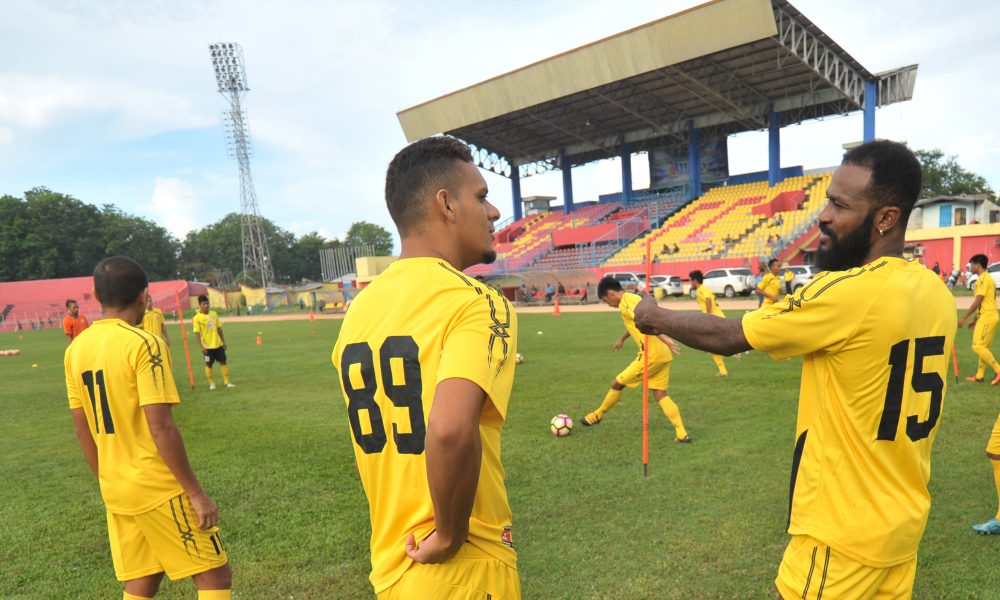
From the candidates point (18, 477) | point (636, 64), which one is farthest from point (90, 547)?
point (636, 64)

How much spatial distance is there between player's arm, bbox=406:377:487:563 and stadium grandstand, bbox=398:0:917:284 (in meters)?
30.6

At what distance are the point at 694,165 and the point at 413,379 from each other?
148 ft

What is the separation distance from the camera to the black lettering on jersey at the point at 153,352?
9.18ft

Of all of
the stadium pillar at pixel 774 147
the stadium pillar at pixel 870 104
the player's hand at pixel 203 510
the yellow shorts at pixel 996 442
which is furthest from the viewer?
the stadium pillar at pixel 774 147

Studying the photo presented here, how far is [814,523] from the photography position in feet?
6.91

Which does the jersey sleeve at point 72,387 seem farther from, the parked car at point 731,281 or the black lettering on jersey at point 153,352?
the parked car at point 731,281

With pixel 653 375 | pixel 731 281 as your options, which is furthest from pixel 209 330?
pixel 731 281

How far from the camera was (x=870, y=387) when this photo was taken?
2.01 meters

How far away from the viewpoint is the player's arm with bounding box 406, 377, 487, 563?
53.0 inches

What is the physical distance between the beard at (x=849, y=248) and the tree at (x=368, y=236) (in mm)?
112132

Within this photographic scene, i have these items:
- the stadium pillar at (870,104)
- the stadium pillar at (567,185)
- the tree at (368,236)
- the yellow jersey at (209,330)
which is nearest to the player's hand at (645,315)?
the yellow jersey at (209,330)

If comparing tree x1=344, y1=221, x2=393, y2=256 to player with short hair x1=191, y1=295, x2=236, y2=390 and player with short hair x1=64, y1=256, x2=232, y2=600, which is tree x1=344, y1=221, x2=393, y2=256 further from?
player with short hair x1=64, y1=256, x2=232, y2=600

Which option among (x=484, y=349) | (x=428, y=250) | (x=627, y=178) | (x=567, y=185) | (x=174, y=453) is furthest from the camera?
(x=567, y=185)

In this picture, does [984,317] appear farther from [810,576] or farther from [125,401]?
[125,401]
